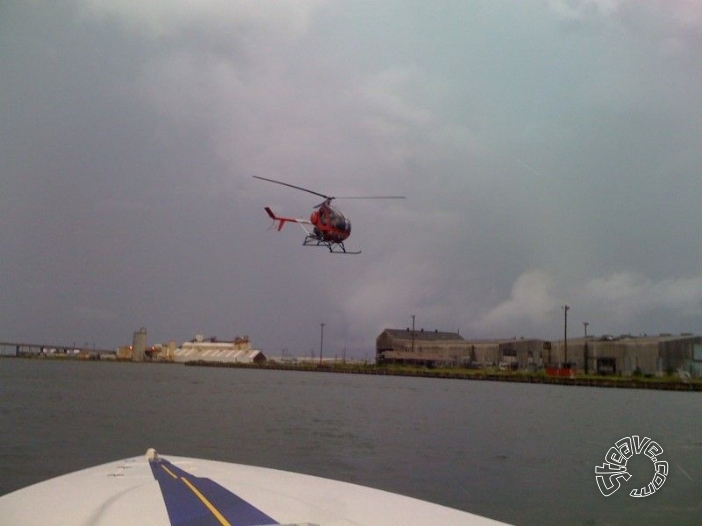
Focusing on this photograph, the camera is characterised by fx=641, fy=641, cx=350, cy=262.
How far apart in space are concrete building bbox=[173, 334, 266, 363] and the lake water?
84.6 metres

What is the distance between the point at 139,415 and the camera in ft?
62.7

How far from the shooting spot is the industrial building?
22.7m

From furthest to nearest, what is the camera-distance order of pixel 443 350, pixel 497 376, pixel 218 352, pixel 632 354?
pixel 218 352, pixel 443 350, pixel 497 376, pixel 632 354

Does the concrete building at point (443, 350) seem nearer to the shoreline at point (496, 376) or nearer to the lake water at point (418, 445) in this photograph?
the shoreline at point (496, 376)

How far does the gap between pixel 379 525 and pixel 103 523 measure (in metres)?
1.40

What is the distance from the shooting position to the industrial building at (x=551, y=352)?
22734mm

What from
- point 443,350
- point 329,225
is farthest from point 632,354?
point 443,350

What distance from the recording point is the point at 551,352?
46.5 meters

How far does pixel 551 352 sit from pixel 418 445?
34.9 meters

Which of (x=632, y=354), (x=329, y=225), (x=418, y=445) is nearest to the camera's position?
(x=329, y=225)

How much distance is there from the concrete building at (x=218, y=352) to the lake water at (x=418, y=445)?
84.6 meters

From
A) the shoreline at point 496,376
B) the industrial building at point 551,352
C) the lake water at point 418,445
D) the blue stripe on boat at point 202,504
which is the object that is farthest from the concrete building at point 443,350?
the blue stripe on boat at point 202,504

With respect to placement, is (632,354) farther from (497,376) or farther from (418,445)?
(497,376)

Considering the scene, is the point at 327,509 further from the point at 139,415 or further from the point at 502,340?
the point at 502,340
